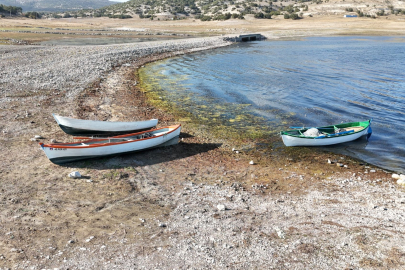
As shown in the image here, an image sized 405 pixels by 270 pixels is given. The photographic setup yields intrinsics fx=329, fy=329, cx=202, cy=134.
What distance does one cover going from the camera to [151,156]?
1670 cm

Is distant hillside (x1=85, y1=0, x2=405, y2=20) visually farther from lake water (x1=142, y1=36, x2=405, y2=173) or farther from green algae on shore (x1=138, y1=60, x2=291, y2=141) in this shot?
green algae on shore (x1=138, y1=60, x2=291, y2=141)

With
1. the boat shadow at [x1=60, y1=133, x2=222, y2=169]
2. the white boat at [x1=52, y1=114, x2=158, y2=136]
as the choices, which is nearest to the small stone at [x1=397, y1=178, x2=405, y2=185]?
the boat shadow at [x1=60, y1=133, x2=222, y2=169]

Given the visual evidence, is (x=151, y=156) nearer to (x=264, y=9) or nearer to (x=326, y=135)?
(x=326, y=135)

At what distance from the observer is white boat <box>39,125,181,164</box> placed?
48.0ft

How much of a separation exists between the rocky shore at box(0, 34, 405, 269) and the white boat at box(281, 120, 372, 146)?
684mm

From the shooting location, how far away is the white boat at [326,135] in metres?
17.8

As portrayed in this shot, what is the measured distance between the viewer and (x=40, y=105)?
23297 millimetres

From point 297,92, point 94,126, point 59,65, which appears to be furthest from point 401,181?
point 59,65

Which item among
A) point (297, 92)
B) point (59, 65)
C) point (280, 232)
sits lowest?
point (280, 232)

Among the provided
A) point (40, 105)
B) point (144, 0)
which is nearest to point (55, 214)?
point (40, 105)

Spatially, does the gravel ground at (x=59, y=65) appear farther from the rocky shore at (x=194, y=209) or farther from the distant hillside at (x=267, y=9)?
the distant hillside at (x=267, y=9)

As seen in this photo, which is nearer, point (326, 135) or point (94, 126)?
point (326, 135)

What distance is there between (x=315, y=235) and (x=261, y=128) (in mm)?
11195

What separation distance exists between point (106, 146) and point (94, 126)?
11.5 feet
